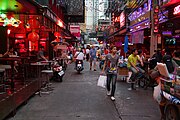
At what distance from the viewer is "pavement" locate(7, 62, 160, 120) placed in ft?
23.1

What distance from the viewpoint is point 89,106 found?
323 inches

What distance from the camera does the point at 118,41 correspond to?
101 feet

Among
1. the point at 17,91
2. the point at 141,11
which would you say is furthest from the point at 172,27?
the point at 17,91

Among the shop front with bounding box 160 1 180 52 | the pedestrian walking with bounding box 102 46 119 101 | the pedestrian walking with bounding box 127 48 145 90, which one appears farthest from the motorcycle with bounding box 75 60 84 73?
the pedestrian walking with bounding box 102 46 119 101

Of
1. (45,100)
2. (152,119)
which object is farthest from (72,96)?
(152,119)

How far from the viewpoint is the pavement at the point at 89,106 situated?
704 cm

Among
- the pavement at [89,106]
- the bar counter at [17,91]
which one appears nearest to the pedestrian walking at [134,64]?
the pavement at [89,106]

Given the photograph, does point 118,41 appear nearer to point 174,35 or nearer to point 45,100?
point 174,35

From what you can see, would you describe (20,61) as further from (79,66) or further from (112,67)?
(79,66)

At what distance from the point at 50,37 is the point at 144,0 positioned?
7865 mm

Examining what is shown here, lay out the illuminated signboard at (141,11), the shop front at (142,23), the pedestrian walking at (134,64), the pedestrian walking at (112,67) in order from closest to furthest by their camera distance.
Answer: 1. the pedestrian walking at (112,67)
2. the pedestrian walking at (134,64)
3. the shop front at (142,23)
4. the illuminated signboard at (141,11)

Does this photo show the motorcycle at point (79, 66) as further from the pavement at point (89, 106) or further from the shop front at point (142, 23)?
the pavement at point (89, 106)

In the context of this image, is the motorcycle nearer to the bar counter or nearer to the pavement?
the bar counter

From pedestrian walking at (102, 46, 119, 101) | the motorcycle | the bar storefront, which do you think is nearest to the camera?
Answer: the bar storefront
